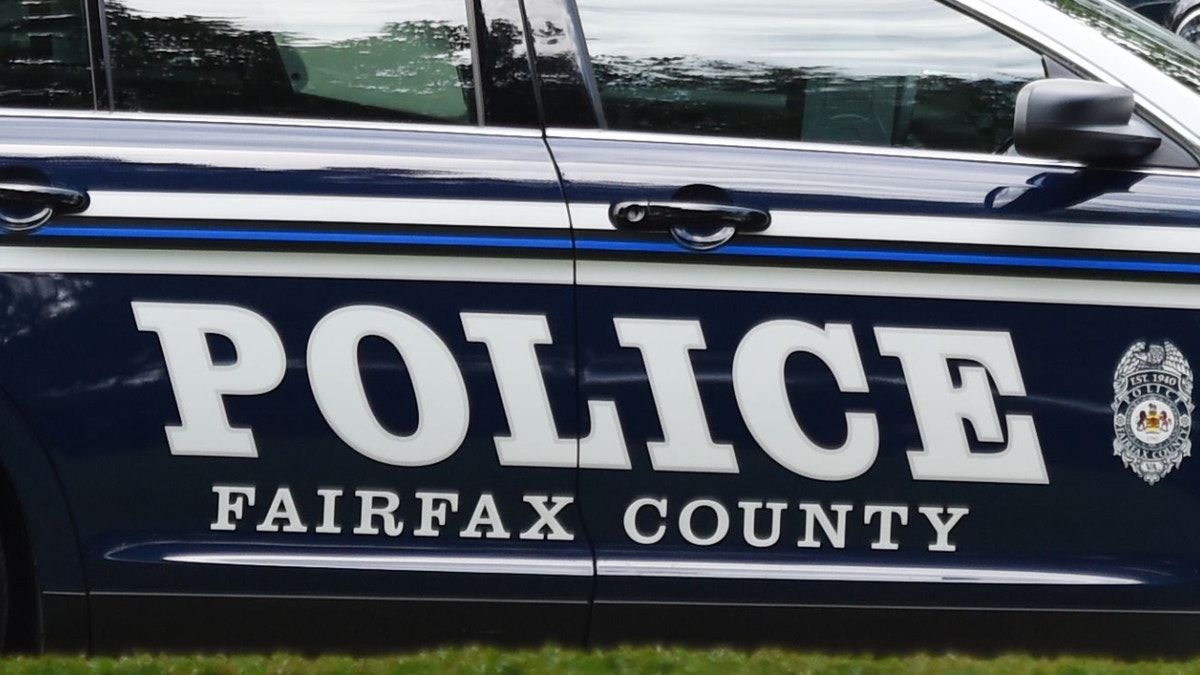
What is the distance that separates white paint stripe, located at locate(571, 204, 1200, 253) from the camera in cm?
272

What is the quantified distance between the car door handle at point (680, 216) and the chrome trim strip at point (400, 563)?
1.90 feet

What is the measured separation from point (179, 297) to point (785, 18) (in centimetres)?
115

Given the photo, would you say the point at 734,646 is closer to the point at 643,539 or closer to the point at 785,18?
the point at 643,539

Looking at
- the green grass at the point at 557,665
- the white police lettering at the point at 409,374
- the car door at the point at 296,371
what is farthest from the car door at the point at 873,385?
the green grass at the point at 557,665

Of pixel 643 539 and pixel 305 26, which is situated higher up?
pixel 305 26

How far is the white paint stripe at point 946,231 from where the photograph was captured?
2719 mm

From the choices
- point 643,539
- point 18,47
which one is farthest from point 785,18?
point 18,47

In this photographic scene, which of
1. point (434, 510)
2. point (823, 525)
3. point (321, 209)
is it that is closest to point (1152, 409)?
point (823, 525)

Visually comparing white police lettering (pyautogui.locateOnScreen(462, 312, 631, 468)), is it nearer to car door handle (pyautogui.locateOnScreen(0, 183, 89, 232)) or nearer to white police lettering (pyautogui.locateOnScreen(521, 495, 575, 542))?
white police lettering (pyautogui.locateOnScreen(521, 495, 575, 542))

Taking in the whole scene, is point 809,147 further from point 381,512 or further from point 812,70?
point 381,512

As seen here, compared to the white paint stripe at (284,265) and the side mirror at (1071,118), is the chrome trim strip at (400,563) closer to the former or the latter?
the white paint stripe at (284,265)

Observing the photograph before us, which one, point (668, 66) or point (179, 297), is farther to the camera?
point (668, 66)

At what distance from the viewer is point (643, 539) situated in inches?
108

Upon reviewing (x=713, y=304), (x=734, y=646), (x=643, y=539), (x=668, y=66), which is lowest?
(x=734, y=646)
